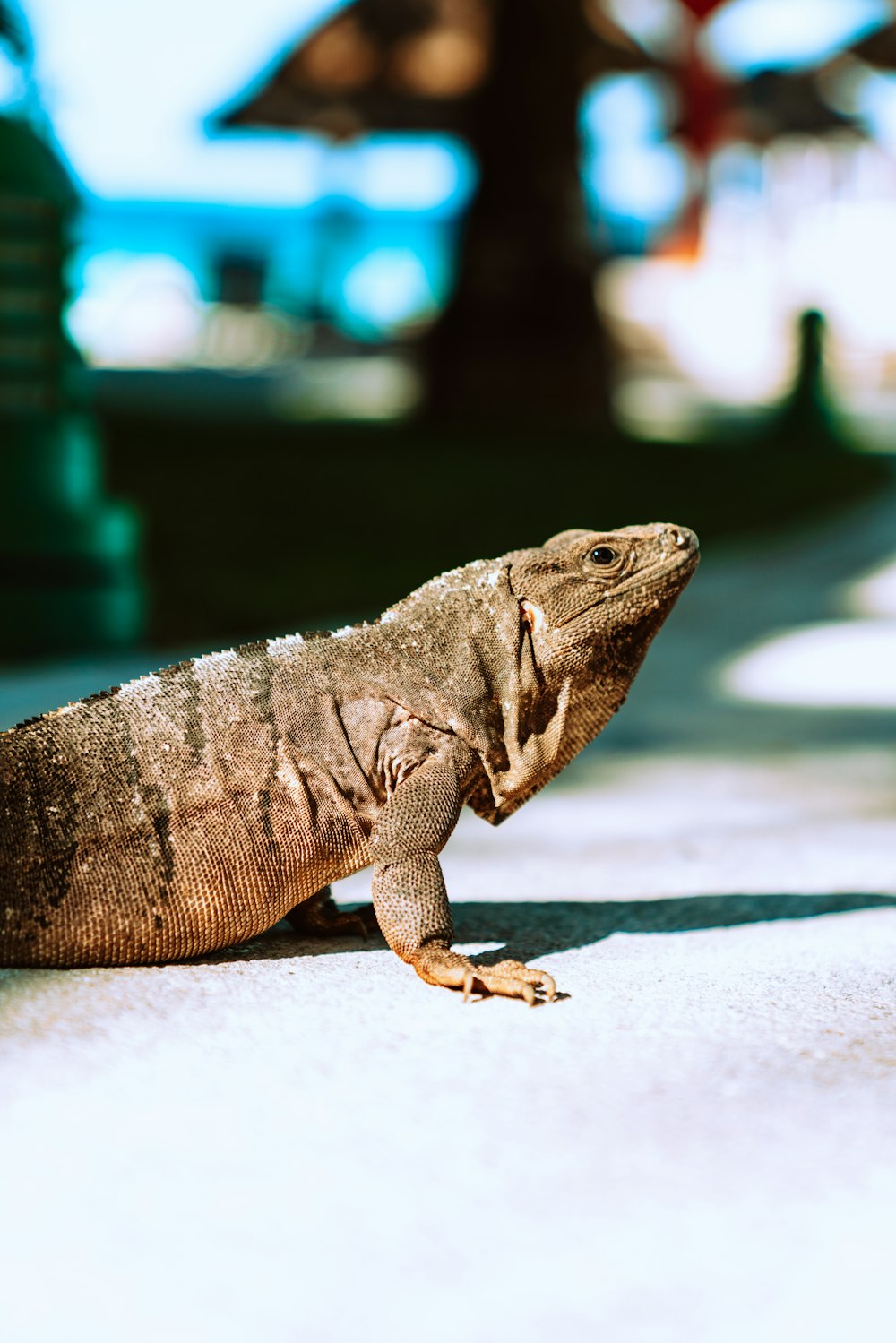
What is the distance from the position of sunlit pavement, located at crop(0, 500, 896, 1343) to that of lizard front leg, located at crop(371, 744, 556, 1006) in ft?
0.15

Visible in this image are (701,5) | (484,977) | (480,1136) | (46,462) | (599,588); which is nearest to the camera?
(480,1136)

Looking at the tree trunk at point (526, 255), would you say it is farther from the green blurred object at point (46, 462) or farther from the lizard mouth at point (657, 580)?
the lizard mouth at point (657, 580)

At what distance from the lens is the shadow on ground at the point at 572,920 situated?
11.0 feet

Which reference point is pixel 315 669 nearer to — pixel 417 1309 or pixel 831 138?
pixel 417 1309

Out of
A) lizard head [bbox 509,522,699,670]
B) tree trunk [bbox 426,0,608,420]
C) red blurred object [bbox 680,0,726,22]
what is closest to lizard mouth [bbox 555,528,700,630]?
lizard head [bbox 509,522,699,670]

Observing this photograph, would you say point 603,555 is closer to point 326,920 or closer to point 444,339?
point 326,920

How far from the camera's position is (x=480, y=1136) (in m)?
2.44

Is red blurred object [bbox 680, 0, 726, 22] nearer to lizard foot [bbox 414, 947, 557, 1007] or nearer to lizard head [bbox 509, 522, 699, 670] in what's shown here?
lizard head [bbox 509, 522, 699, 670]

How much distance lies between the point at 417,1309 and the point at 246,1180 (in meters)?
0.40

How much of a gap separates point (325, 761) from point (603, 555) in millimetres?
727

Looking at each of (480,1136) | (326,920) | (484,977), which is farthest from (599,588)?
(480,1136)

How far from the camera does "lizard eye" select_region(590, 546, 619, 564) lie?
10.7 ft

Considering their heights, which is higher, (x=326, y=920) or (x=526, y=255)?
(x=526, y=255)

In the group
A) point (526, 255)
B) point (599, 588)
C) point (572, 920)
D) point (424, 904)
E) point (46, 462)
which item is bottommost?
point (572, 920)
